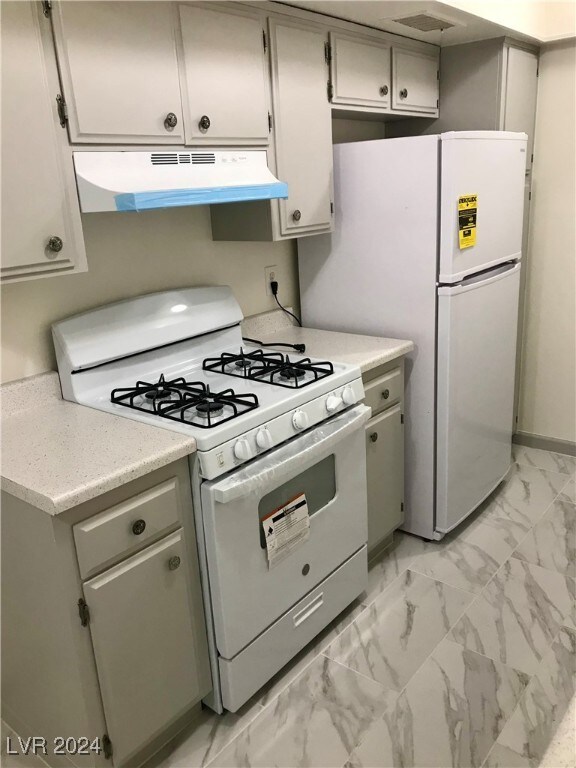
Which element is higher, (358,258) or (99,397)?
(358,258)

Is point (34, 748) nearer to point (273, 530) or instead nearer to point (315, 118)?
point (273, 530)

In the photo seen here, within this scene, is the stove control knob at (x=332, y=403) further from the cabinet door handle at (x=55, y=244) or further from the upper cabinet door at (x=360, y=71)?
the upper cabinet door at (x=360, y=71)

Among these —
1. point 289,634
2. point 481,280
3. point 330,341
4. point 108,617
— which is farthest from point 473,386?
point 108,617

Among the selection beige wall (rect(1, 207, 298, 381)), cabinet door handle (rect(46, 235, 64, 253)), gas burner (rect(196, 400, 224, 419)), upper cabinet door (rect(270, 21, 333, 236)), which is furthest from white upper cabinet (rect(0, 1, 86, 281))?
upper cabinet door (rect(270, 21, 333, 236))

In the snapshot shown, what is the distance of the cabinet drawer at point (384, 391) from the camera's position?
245 cm

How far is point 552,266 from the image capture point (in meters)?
3.44

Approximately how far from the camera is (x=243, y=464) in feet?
6.03

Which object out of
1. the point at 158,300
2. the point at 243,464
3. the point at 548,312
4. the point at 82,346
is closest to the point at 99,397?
the point at 82,346

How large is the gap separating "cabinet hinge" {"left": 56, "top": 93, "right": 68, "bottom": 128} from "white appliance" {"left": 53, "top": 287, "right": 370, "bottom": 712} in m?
0.61

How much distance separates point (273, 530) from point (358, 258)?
4.17ft

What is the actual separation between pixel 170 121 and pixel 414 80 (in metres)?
1.50

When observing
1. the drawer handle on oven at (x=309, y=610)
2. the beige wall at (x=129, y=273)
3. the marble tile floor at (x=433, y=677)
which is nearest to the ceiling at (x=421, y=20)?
the beige wall at (x=129, y=273)

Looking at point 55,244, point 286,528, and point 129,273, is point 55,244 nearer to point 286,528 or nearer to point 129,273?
point 129,273

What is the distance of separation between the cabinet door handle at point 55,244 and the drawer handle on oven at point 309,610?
1.37 metres
